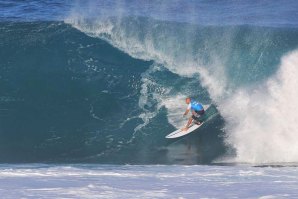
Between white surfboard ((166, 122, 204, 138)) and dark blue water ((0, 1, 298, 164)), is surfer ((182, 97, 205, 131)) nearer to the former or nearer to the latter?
white surfboard ((166, 122, 204, 138))

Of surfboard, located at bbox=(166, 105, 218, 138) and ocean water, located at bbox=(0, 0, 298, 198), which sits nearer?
ocean water, located at bbox=(0, 0, 298, 198)

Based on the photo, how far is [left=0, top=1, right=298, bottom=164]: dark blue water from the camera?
65.4 feet

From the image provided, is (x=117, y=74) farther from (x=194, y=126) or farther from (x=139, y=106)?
(x=194, y=126)

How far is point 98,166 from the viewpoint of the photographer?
18.1 metres

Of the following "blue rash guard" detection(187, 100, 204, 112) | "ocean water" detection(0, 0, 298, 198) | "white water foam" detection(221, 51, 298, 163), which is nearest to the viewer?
"ocean water" detection(0, 0, 298, 198)

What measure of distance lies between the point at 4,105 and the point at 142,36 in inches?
243

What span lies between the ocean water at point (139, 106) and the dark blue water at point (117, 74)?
0.13 ft

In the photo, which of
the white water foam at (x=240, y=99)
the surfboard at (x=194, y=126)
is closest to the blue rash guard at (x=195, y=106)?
the surfboard at (x=194, y=126)

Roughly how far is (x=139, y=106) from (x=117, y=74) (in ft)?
7.11

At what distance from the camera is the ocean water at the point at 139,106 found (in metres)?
15.9

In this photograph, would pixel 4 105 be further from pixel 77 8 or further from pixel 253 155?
pixel 77 8

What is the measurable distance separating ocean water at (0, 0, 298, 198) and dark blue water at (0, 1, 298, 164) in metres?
0.04

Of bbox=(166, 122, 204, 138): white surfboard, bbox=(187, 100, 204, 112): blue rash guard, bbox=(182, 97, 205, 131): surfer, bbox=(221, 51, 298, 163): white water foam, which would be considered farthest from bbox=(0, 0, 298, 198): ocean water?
bbox=(187, 100, 204, 112): blue rash guard

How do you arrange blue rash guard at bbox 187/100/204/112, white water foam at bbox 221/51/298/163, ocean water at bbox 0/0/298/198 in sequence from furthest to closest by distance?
1. blue rash guard at bbox 187/100/204/112
2. white water foam at bbox 221/51/298/163
3. ocean water at bbox 0/0/298/198
